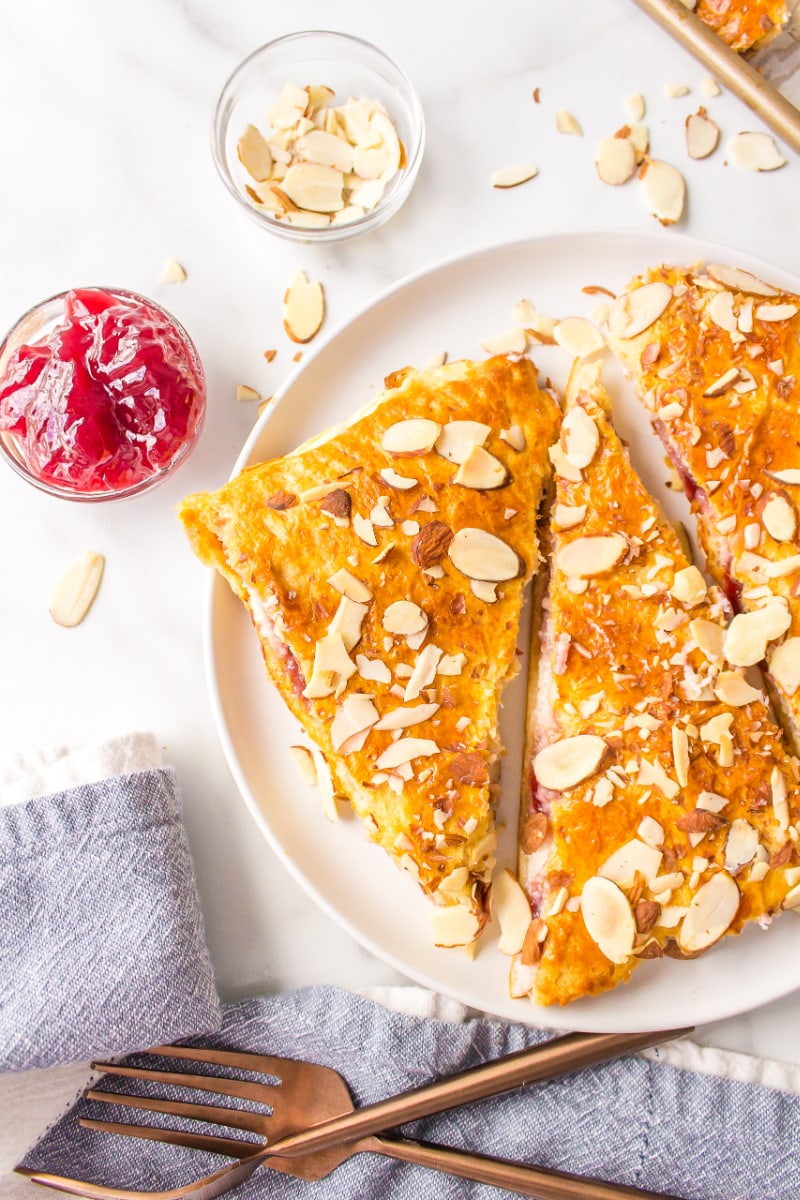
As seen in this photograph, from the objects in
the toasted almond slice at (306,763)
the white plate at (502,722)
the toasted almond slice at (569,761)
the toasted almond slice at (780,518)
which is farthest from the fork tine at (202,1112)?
the toasted almond slice at (780,518)

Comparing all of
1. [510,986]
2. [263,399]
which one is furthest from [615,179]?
[510,986]

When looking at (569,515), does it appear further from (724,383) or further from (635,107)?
(635,107)

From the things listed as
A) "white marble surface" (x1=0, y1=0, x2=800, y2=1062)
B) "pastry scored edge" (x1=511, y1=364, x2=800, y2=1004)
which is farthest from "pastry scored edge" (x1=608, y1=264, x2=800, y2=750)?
"white marble surface" (x1=0, y1=0, x2=800, y2=1062)

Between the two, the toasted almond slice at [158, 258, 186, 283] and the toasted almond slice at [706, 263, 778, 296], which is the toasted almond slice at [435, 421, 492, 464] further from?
the toasted almond slice at [158, 258, 186, 283]

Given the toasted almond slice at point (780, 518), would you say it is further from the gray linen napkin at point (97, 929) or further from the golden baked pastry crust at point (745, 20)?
the gray linen napkin at point (97, 929)

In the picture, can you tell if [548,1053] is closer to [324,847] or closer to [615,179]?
[324,847]

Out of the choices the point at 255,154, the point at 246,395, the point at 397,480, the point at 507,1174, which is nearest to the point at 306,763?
the point at 397,480
